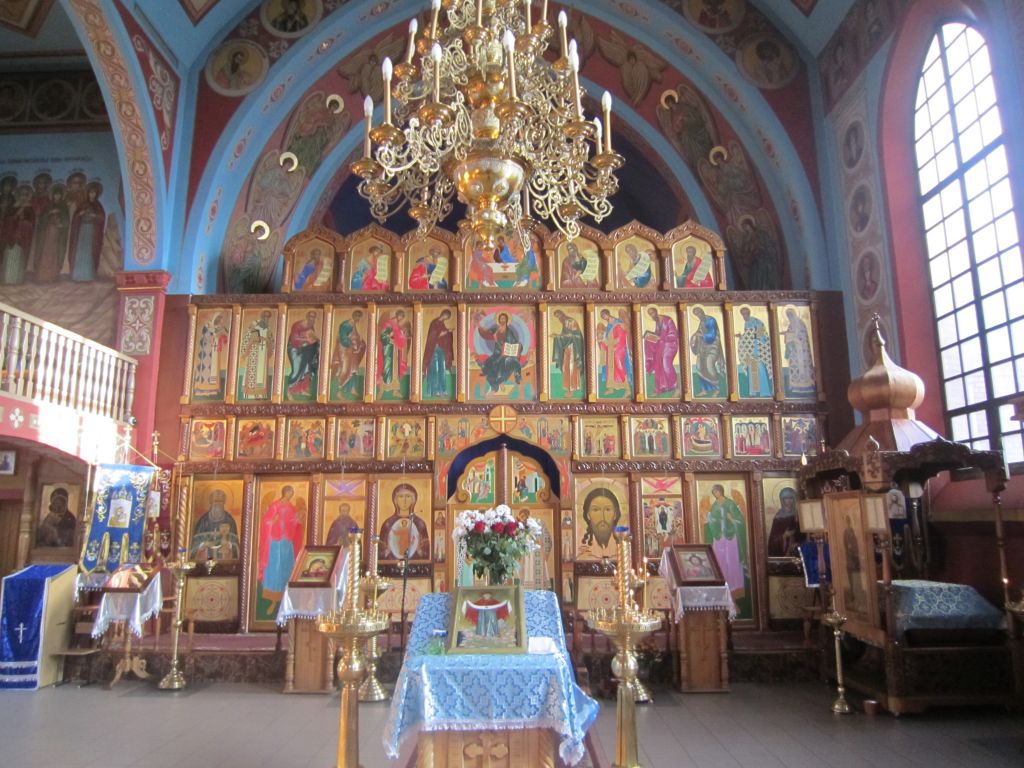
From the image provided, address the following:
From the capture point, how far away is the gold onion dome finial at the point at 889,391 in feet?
26.6

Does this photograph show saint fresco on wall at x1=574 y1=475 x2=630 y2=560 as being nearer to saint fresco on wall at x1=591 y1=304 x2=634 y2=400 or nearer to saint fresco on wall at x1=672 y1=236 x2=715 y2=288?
saint fresco on wall at x1=591 y1=304 x2=634 y2=400

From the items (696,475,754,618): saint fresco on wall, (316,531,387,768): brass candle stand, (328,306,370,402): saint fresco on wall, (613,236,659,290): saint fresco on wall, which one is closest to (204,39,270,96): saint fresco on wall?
(328,306,370,402): saint fresco on wall

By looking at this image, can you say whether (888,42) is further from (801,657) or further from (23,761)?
(23,761)

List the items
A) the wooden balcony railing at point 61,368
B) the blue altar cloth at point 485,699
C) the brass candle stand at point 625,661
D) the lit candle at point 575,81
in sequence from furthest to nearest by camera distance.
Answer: the wooden balcony railing at point 61,368 < the lit candle at point 575,81 < the brass candle stand at point 625,661 < the blue altar cloth at point 485,699

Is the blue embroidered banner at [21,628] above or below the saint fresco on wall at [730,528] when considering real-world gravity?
below

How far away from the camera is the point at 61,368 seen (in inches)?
355

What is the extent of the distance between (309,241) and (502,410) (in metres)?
4.02

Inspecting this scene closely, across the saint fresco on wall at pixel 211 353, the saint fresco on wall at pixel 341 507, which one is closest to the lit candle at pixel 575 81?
the saint fresco on wall at pixel 341 507

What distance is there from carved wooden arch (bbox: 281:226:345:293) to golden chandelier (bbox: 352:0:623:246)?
5.04m

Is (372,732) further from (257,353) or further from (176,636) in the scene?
(257,353)

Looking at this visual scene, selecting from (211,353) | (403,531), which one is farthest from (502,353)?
(211,353)

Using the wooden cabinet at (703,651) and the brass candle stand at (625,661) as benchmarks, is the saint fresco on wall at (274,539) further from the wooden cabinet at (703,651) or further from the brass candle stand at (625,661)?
the brass candle stand at (625,661)

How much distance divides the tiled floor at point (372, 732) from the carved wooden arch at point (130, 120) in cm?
654

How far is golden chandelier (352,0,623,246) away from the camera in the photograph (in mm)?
5262
